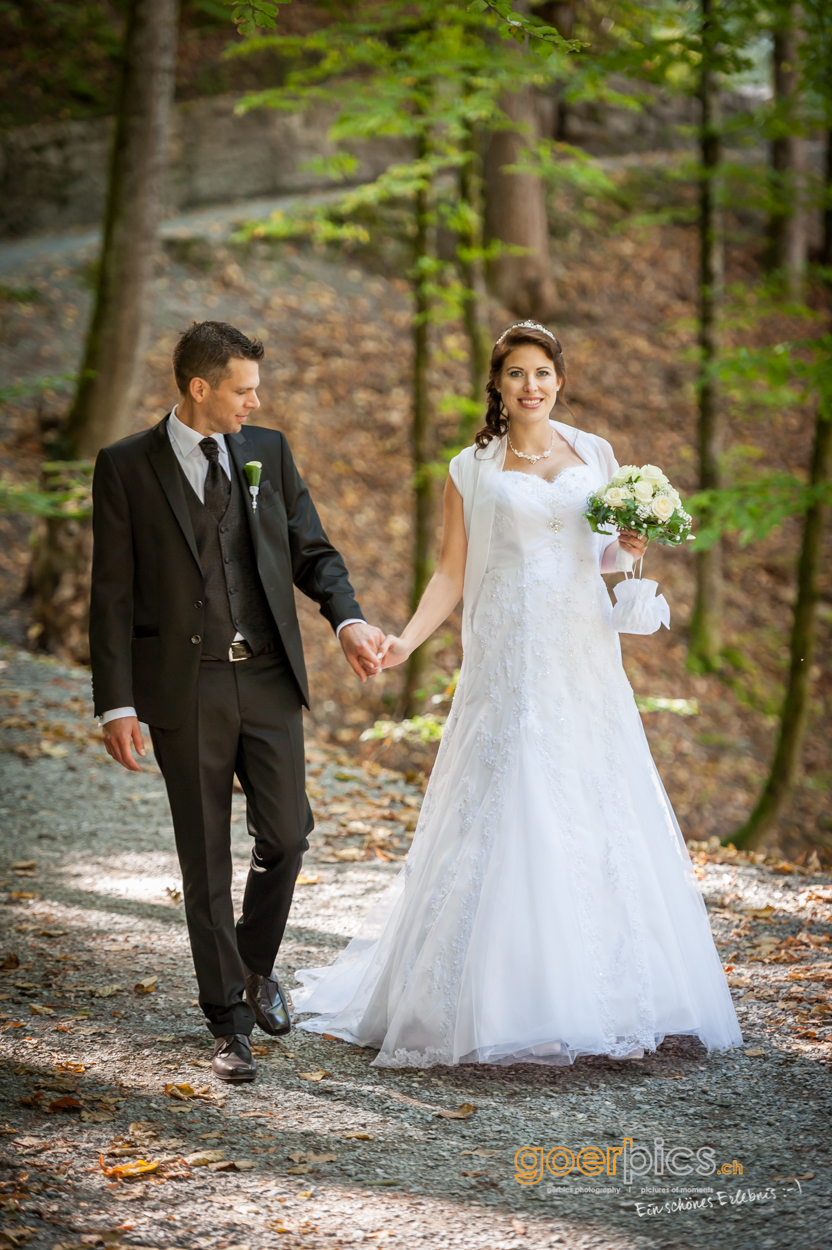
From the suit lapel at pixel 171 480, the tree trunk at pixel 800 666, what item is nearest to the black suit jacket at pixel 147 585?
the suit lapel at pixel 171 480

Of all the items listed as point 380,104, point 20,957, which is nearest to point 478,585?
point 20,957

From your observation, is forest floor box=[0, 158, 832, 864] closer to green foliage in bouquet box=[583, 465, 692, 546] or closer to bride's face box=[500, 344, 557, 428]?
bride's face box=[500, 344, 557, 428]

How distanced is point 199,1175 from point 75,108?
59.6 ft

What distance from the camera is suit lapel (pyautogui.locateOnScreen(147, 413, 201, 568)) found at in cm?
363

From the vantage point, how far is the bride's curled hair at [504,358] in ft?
13.8

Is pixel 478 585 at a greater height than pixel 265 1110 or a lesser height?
greater

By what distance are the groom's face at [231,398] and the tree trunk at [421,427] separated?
6067 millimetres

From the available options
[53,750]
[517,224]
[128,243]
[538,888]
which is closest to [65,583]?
[53,750]

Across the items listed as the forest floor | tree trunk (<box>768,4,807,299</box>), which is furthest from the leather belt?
tree trunk (<box>768,4,807,299</box>)

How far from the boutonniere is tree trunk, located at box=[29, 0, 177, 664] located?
6.65 meters

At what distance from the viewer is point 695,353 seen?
11.0 meters

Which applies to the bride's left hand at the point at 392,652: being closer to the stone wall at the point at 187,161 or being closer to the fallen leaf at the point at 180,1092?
the fallen leaf at the point at 180,1092

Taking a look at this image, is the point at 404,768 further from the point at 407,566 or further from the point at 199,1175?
the point at 199,1175

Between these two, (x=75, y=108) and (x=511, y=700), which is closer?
(x=511, y=700)
